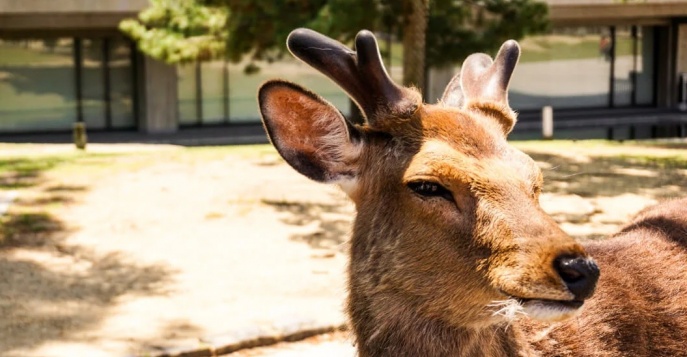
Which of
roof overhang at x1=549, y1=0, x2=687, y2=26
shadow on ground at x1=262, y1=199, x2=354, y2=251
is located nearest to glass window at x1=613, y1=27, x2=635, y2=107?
roof overhang at x1=549, y1=0, x2=687, y2=26

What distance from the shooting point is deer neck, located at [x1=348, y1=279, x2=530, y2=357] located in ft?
10.3

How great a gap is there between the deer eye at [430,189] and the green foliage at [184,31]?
15.0 m

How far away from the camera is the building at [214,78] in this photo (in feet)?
91.1

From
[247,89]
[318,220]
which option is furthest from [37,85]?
[318,220]

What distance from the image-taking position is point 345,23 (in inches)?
574

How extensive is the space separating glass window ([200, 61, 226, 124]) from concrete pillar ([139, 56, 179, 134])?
1375 millimetres

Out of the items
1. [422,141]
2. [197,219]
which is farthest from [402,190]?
[197,219]

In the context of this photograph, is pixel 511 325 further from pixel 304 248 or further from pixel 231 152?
pixel 231 152

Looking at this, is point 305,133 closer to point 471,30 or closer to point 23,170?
point 23,170

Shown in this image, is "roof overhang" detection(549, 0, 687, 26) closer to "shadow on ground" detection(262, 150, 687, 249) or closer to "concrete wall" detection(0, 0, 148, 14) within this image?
"concrete wall" detection(0, 0, 148, 14)

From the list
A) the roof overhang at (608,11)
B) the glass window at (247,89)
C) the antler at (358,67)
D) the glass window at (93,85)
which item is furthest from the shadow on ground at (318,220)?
the roof overhang at (608,11)

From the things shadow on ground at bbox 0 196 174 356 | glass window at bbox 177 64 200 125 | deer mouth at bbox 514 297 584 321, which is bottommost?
glass window at bbox 177 64 200 125

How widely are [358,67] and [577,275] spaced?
3.23ft

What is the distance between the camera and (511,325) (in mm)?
3301
